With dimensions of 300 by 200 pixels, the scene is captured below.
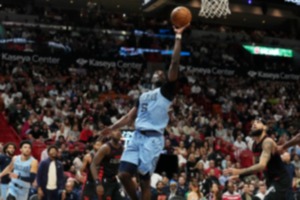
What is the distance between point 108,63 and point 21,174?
46.5ft

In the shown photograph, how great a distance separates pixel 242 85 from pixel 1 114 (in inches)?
510

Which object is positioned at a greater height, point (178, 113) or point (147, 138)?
point (147, 138)

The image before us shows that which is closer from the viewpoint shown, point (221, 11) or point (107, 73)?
point (221, 11)

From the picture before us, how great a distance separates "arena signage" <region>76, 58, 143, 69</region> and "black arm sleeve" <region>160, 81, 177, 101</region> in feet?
56.7

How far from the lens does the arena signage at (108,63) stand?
23.2 m

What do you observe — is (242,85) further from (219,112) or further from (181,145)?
(181,145)

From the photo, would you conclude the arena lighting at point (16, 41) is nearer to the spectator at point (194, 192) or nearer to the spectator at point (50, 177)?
the spectator at point (194, 192)

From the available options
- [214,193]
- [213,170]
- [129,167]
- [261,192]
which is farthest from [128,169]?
[213,170]

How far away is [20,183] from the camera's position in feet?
32.6

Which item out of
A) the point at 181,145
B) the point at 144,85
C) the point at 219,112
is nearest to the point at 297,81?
the point at 219,112

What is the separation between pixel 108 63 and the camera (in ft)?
78.0

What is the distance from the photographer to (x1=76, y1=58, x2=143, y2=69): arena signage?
23.2 meters

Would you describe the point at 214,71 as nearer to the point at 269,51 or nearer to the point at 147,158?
the point at 269,51

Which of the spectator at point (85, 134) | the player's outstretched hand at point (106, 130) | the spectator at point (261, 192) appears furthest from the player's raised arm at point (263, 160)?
the spectator at point (85, 134)
